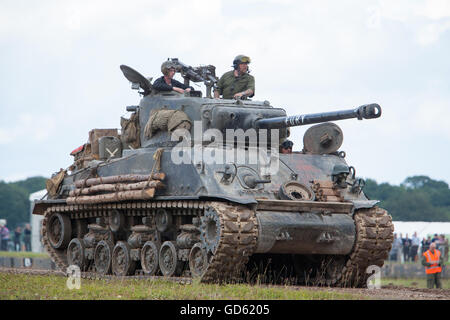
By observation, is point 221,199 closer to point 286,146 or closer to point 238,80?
point 286,146

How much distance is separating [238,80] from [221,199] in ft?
19.1

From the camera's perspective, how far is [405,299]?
17.2 metres

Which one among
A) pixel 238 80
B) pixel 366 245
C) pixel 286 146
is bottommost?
pixel 366 245

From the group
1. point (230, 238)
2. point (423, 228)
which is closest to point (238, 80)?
point (230, 238)

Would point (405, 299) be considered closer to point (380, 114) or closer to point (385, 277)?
point (380, 114)

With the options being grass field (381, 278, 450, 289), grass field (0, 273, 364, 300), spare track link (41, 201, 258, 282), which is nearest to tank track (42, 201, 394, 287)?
spare track link (41, 201, 258, 282)

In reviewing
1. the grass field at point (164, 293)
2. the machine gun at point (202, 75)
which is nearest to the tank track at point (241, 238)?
the grass field at point (164, 293)

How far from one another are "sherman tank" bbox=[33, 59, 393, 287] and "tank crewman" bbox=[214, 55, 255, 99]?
82 centimetres

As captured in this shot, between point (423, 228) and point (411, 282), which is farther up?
A: point (423, 228)

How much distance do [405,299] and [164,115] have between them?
292 inches

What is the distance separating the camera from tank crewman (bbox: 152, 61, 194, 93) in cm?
2327

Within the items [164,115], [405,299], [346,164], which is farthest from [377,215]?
[164,115]

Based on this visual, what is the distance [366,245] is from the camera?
66.4 ft

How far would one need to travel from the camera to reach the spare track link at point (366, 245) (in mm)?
20266
